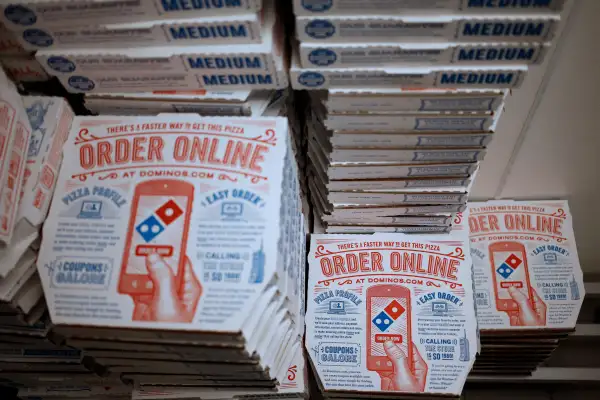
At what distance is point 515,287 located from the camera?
2018 mm

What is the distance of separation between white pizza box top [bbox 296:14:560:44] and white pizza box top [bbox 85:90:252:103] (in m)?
0.23

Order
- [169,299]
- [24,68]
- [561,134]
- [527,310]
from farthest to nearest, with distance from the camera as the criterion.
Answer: [527,310], [561,134], [24,68], [169,299]

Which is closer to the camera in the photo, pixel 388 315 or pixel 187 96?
pixel 187 96

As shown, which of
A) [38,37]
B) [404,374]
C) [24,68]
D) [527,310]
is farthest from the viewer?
[527,310]

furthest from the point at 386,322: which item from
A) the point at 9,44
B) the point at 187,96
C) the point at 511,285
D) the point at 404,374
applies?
the point at 9,44

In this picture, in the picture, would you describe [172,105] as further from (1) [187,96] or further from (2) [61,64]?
(2) [61,64]

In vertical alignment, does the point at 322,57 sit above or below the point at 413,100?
above

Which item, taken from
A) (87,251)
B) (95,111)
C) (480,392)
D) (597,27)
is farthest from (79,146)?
(480,392)

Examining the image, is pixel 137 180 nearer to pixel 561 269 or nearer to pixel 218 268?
pixel 218 268

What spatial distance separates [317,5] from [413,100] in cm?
35

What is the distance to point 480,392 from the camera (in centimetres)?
265

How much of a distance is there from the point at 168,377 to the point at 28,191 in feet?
2.20

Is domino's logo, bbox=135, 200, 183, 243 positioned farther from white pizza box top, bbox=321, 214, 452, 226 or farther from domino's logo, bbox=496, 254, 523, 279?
domino's logo, bbox=496, 254, 523, 279

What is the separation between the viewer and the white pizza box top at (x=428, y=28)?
1.21m
